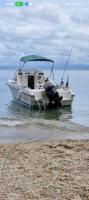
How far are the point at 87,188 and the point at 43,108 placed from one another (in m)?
20.5

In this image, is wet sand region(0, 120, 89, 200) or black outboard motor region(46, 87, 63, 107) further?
black outboard motor region(46, 87, 63, 107)

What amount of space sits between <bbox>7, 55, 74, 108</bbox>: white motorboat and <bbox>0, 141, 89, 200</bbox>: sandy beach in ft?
52.2

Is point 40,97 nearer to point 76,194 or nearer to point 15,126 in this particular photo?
point 15,126

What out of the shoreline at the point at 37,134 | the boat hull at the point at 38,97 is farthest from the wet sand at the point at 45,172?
the boat hull at the point at 38,97

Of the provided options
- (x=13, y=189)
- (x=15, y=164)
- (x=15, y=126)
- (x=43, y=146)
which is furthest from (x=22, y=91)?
(x=13, y=189)

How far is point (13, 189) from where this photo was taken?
6625mm

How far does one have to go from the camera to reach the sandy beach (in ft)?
21.1

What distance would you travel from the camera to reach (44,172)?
7.86 metres

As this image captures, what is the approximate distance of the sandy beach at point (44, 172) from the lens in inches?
253

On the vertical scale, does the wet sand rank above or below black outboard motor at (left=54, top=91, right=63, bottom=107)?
above

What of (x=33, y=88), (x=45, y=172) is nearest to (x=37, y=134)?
(x=45, y=172)

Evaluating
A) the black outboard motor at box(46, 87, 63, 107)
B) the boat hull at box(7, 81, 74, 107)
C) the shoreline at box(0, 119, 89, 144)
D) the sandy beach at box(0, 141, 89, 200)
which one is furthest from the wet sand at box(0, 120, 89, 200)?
the boat hull at box(7, 81, 74, 107)

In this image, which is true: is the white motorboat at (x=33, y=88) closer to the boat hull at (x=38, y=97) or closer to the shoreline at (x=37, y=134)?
the boat hull at (x=38, y=97)

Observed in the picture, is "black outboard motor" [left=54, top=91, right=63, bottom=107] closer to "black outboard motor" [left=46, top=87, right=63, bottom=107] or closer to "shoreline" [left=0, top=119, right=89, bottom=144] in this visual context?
"black outboard motor" [left=46, top=87, right=63, bottom=107]
